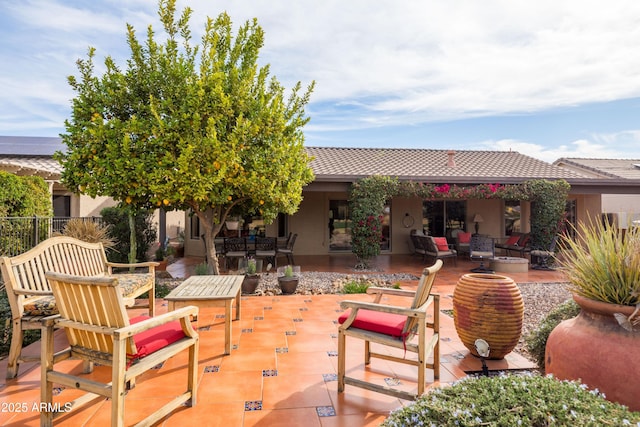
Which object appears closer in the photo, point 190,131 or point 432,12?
point 190,131

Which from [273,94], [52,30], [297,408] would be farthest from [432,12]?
[52,30]

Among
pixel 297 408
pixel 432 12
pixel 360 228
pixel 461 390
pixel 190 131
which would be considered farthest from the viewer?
pixel 360 228

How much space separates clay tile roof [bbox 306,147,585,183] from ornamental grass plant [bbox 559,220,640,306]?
24.5 feet

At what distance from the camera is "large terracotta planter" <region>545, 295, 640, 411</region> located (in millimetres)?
1910

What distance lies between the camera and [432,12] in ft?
19.7

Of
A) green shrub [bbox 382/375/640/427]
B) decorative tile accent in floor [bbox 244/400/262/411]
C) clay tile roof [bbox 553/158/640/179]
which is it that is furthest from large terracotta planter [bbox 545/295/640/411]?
clay tile roof [bbox 553/158/640/179]

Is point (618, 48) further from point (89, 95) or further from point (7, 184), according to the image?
point (7, 184)

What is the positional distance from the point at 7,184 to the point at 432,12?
8.60 metres

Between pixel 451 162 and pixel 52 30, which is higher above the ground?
pixel 52 30

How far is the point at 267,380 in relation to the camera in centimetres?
305

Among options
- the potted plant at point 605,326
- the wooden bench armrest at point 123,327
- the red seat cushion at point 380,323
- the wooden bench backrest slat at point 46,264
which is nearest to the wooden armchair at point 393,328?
the red seat cushion at point 380,323

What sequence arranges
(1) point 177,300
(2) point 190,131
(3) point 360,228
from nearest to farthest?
(1) point 177,300 → (2) point 190,131 → (3) point 360,228

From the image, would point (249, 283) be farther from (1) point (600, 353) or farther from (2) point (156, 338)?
(1) point (600, 353)

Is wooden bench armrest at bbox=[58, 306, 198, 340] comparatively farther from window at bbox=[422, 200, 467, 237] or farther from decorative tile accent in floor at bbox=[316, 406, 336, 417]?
window at bbox=[422, 200, 467, 237]
